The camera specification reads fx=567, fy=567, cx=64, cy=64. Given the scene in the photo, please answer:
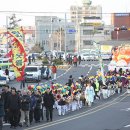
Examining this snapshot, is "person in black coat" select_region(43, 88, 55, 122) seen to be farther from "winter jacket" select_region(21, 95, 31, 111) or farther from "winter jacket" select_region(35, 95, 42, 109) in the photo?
"winter jacket" select_region(21, 95, 31, 111)

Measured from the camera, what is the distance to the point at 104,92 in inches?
1528

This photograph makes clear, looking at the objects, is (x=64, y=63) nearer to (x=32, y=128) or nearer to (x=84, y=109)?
(x=84, y=109)

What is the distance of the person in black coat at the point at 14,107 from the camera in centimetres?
2241

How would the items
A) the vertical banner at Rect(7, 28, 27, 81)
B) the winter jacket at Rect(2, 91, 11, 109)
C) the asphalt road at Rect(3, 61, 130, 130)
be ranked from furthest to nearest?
the vertical banner at Rect(7, 28, 27, 81)
the asphalt road at Rect(3, 61, 130, 130)
the winter jacket at Rect(2, 91, 11, 109)

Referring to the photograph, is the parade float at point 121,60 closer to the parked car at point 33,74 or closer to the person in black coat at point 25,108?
the parked car at point 33,74

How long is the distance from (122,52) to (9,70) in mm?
13619

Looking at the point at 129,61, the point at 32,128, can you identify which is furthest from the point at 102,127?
the point at 129,61

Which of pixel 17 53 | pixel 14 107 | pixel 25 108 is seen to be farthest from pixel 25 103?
pixel 17 53

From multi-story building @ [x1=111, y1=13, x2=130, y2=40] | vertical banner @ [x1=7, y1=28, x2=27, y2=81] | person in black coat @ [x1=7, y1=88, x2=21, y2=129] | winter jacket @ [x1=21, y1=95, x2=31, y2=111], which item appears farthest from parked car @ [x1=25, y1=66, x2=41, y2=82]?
multi-story building @ [x1=111, y1=13, x2=130, y2=40]

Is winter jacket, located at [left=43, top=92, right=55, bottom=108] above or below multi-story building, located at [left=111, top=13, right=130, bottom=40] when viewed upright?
below

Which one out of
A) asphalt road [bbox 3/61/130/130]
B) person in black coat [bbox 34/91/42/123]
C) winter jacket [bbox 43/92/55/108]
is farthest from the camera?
Answer: winter jacket [bbox 43/92/55/108]

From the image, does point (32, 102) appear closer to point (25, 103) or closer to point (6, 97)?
point (25, 103)

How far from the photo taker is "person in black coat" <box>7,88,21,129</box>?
73.5ft

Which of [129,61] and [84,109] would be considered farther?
[129,61]
